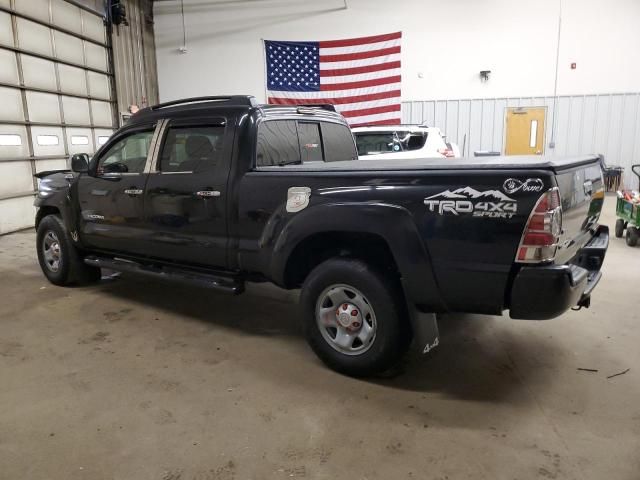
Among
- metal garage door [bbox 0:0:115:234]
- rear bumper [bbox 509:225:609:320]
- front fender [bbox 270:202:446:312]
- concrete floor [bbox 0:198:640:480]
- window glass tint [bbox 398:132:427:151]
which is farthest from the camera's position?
metal garage door [bbox 0:0:115:234]

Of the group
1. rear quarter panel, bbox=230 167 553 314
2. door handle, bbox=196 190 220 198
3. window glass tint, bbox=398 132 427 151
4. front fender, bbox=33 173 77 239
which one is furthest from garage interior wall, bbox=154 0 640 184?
rear quarter panel, bbox=230 167 553 314

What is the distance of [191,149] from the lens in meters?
3.91

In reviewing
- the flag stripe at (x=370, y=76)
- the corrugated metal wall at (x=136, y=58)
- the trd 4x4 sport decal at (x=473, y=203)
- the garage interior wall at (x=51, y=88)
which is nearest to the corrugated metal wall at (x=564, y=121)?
the flag stripe at (x=370, y=76)

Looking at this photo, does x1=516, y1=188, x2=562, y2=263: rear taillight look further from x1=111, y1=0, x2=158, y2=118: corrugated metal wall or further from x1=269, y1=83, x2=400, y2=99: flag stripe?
x1=111, y1=0, x2=158, y2=118: corrugated metal wall

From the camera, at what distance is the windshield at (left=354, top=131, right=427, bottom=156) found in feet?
28.8

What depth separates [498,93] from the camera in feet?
42.4

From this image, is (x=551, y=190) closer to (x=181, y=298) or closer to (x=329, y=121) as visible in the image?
(x=329, y=121)

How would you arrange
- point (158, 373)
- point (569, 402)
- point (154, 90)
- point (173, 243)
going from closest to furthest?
1. point (569, 402)
2. point (158, 373)
3. point (173, 243)
4. point (154, 90)

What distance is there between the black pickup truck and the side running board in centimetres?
2

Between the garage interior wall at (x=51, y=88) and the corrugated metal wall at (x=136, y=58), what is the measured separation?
0.12 ft

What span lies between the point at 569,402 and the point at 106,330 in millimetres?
3457

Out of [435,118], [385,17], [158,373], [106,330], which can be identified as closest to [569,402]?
[158,373]

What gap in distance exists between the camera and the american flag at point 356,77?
1321cm

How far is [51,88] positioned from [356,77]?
7.38 m
